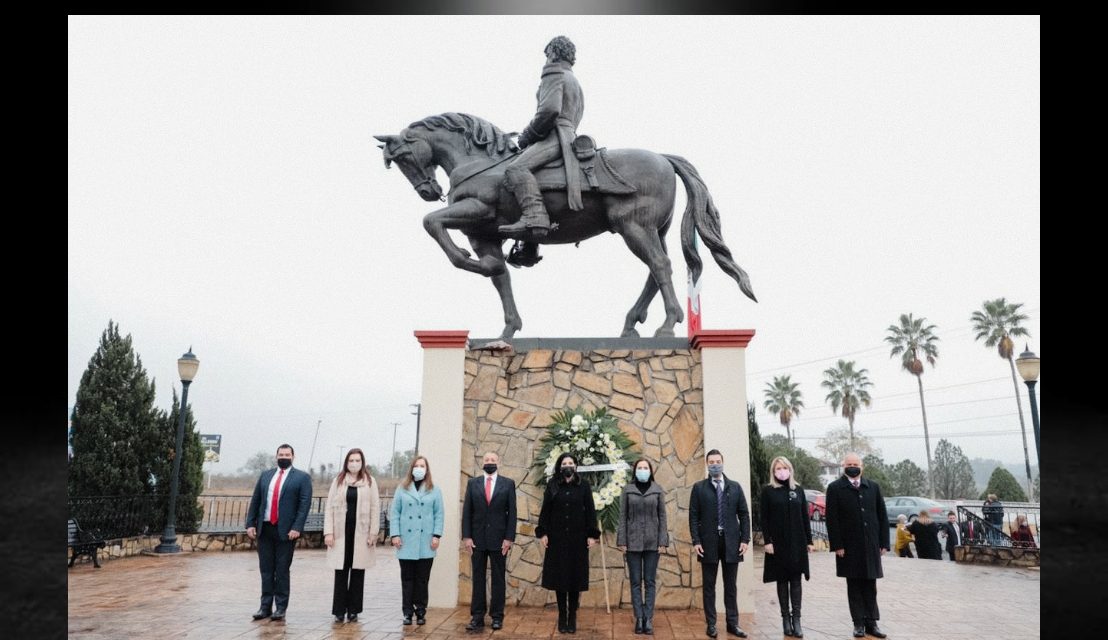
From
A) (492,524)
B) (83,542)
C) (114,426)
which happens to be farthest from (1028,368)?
(114,426)

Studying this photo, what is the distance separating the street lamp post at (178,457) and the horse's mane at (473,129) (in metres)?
7.47

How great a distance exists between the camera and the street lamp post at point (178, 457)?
12.2 meters

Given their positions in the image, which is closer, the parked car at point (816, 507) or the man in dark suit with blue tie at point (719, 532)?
the man in dark suit with blue tie at point (719, 532)

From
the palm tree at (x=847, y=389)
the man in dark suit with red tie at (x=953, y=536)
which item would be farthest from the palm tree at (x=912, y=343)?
the man in dark suit with red tie at (x=953, y=536)

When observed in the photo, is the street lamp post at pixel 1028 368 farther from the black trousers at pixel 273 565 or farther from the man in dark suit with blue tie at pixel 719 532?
the black trousers at pixel 273 565

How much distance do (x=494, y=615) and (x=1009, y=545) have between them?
1011cm

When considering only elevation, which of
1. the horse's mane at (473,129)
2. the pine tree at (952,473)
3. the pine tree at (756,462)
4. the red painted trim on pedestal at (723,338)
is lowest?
the pine tree at (952,473)

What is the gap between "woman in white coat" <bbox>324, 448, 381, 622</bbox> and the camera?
249 inches

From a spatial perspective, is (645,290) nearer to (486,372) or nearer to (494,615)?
(486,372)

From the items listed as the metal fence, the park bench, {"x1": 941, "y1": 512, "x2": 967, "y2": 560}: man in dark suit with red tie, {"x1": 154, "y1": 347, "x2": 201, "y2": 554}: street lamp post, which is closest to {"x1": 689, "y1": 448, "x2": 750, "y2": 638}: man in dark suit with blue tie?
the metal fence

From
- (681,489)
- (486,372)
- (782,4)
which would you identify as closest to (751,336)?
(681,489)

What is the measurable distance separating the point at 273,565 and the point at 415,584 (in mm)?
1241

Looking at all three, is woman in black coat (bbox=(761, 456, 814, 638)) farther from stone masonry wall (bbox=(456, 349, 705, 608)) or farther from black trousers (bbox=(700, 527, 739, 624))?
stone masonry wall (bbox=(456, 349, 705, 608))

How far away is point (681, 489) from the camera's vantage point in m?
7.34
